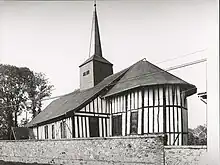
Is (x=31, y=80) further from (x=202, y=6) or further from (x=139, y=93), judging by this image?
(x=202, y=6)

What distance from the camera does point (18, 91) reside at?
108 inches

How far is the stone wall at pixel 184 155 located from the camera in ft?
6.46

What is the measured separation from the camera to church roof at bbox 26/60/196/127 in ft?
7.24

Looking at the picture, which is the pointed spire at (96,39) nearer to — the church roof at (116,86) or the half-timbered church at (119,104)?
the half-timbered church at (119,104)

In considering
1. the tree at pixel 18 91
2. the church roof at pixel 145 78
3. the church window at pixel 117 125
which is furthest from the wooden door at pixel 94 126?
the tree at pixel 18 91

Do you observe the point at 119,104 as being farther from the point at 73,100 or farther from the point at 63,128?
the point at 63,128

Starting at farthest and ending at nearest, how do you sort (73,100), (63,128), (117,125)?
(63,128)
(73,100)
(117,125)

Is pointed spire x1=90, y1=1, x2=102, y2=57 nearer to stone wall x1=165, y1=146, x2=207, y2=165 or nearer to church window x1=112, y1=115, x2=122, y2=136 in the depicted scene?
church window x1=112, y1=115, x2=122, y2=136

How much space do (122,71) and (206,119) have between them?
2.37 ft

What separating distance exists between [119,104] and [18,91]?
94 cm

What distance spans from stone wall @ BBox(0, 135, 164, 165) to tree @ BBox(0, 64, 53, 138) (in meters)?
0.35

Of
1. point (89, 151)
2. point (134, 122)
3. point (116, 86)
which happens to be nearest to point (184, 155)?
point (134, 122)

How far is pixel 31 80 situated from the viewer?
2.70 m

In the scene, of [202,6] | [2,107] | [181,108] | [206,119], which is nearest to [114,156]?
[181,108]
